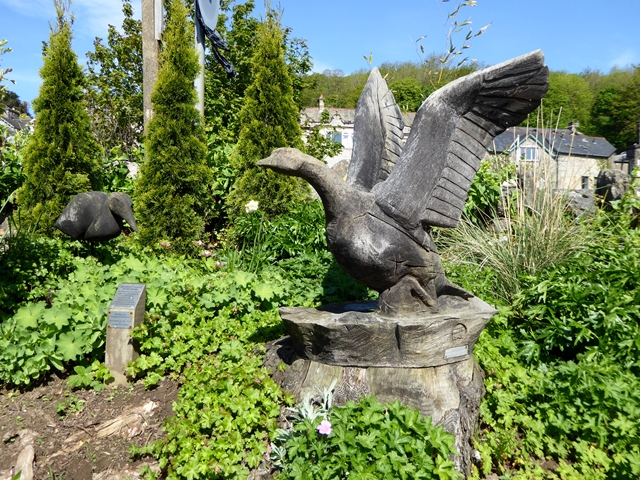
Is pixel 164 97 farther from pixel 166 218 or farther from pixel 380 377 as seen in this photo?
pixel 380 377

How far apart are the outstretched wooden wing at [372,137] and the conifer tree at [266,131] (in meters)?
3.38

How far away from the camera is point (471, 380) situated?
9.06 feet

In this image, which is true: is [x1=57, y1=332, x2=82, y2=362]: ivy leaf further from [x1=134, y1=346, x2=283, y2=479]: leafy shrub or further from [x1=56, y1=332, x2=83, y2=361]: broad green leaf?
[x1=134, y1=346, x2=283, y2=479]: leafy shrub

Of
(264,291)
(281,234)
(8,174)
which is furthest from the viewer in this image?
(8,174)

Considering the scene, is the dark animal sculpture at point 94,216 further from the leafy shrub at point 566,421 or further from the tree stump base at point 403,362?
the leafy shrub at point 566,421

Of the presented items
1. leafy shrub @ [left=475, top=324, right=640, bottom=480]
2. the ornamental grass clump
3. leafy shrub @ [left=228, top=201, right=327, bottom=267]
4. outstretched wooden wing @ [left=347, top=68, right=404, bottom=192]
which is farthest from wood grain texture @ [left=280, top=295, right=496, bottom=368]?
leafy shrub @ [left=228, top=201, right=327, bottom=267]

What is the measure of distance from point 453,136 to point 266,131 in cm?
420

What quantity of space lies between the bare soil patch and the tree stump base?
0.92m

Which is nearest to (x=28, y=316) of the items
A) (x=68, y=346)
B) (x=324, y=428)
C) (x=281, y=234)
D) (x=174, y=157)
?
(x=68, y=346)

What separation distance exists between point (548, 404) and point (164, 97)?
5.55 m

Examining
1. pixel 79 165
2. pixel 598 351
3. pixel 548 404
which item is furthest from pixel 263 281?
pixel 79 165

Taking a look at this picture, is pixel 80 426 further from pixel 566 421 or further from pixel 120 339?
pixel 566 421

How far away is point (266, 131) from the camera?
626 centimetres

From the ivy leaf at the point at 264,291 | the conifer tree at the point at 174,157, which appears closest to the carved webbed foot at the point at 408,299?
the ivy leaf at the point at 264,291
